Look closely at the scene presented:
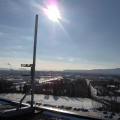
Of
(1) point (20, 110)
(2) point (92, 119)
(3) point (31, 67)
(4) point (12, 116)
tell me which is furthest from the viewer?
(3) point (31, 67)

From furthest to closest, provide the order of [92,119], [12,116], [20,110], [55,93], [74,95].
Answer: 1. [55,93]
2. [74,95]
3. [20,110]
4. [12,116]
5. [92,119]

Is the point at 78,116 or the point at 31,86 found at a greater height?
the point at 31,86

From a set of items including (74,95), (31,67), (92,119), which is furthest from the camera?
(74,95)

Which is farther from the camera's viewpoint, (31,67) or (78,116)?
(31,67)

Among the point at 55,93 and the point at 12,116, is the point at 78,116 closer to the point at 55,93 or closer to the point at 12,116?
the point at 12,116

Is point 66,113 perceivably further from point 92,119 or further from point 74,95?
point 74,95

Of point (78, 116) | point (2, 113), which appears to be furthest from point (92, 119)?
point (2, 113)

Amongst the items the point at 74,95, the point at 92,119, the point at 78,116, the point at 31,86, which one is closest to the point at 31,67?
the point at 31,86

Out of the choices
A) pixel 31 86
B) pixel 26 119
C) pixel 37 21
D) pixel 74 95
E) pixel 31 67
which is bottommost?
→ pixel 74 95

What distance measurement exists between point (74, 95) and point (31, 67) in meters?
18.6

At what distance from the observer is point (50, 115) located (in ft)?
14.4

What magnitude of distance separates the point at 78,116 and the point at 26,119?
1.47 m

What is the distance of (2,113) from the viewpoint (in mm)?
4086

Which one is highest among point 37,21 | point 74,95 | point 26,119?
point 37,21
